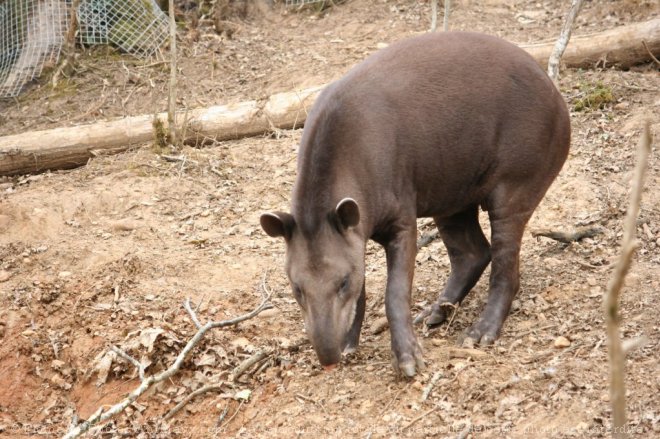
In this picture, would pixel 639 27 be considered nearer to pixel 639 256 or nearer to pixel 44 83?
pixel 639 256

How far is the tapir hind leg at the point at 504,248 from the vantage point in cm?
629

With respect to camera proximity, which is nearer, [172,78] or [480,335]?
[480,335]

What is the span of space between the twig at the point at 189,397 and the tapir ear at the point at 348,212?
1.59 metres

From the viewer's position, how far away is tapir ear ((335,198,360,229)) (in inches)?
209

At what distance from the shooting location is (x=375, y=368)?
19.6ft

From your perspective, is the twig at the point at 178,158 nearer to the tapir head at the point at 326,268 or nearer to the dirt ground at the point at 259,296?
the dirt ground at the point at 259,296

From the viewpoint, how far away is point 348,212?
17.7ft

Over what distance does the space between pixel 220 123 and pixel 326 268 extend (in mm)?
5448

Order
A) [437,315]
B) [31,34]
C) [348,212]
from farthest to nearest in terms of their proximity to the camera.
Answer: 1. [31,34]
2. [437,315]
3. [348,212]

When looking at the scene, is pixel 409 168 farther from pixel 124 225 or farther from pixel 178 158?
pixel 178 158

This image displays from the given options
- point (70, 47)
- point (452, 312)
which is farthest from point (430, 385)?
point (70, 47)

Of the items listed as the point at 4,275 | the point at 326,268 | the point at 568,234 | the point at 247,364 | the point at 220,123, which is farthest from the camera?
the point at 220,123

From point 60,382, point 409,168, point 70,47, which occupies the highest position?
point 409,168

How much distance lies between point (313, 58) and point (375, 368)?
698cm
